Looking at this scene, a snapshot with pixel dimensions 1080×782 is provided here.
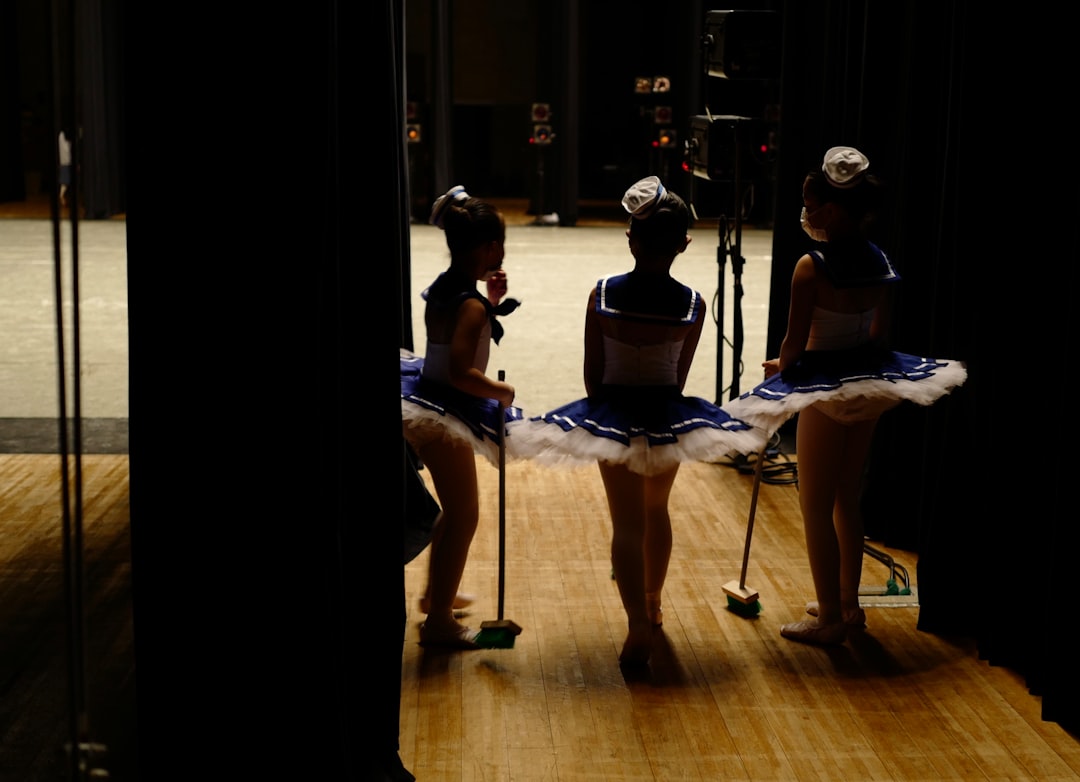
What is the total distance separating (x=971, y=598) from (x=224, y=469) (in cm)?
228

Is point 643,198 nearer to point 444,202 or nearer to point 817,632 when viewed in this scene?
point 444,202

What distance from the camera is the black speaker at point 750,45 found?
480 centimetres

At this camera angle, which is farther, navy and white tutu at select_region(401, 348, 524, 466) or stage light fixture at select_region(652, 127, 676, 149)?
stage light fixture at select_region(652, 127, 676, 149)

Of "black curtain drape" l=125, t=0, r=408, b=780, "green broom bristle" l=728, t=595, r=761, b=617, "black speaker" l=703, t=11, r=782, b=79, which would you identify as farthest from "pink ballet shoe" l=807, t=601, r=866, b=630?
"black speaker" l=703, t=11, r=782, b=79

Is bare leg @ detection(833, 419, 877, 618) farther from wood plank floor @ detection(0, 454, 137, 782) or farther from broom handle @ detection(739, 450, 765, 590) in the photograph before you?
wood plank floor @ detection(0, 454, 137, 782)

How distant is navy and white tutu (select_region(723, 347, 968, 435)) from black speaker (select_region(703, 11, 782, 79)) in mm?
1972

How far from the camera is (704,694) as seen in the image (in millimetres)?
3004

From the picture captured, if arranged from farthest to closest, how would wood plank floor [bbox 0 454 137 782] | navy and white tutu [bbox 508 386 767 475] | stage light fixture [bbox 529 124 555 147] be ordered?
stage light fixture [bbox 529 124 555 147] < navy and white tutu [bbox 508 386 767 475] < wood plank floor [bbox 0 454 137 782]

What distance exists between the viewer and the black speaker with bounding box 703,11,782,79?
4797 mm

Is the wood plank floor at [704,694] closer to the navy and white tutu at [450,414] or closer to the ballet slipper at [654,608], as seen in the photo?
the ballet slipper at [654,608]

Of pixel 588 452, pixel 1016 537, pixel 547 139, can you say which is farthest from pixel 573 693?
pixel 547 139

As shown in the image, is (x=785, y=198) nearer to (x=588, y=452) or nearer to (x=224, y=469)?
(x=588, y=452)

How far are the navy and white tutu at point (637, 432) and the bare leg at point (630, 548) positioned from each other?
9 cm

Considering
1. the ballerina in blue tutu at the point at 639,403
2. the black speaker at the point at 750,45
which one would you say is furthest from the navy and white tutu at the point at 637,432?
the black speaker at the point at 750,45
